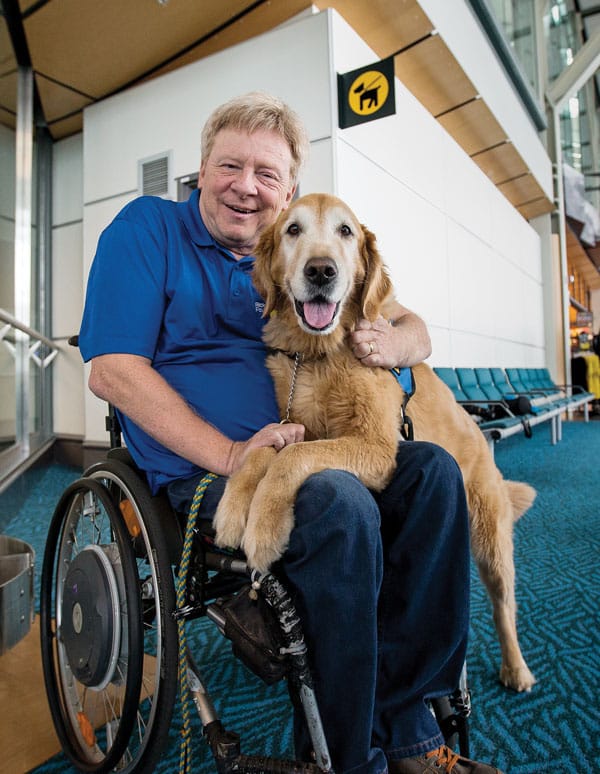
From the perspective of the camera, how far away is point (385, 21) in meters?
4.60

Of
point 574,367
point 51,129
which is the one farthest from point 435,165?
point 574,367

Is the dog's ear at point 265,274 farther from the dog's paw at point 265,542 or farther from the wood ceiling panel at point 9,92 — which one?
the wood ceiling panel at point 9,92

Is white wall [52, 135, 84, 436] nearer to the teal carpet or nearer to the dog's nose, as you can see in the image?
the teal carpet

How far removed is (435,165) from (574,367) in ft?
29.2

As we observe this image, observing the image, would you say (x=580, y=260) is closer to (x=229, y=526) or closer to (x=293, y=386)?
(x=293, y=386)

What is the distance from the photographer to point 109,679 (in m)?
1.17

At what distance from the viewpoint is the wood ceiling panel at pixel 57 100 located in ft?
16.8

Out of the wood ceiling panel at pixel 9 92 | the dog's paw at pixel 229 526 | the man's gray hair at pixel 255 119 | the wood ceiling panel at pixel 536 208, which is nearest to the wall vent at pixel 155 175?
the wood ceiling panel at pixel 9 92

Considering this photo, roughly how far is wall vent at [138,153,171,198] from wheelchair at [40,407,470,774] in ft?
13.4

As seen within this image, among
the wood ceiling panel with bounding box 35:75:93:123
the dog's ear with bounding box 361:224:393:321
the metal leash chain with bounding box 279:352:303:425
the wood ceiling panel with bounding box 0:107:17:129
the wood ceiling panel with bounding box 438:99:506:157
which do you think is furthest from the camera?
the wood ceiling panel with bounding box 438:99:506:157

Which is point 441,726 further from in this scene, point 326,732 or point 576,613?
point 576,613

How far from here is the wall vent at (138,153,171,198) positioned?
15.8ft

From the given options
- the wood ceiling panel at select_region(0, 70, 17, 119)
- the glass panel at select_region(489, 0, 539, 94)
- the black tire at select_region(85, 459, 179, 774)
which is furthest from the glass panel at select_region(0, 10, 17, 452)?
the glass panel at select_region(489, 0, 539, 94)

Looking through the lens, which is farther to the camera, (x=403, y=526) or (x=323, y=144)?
(x=323, y=144)
